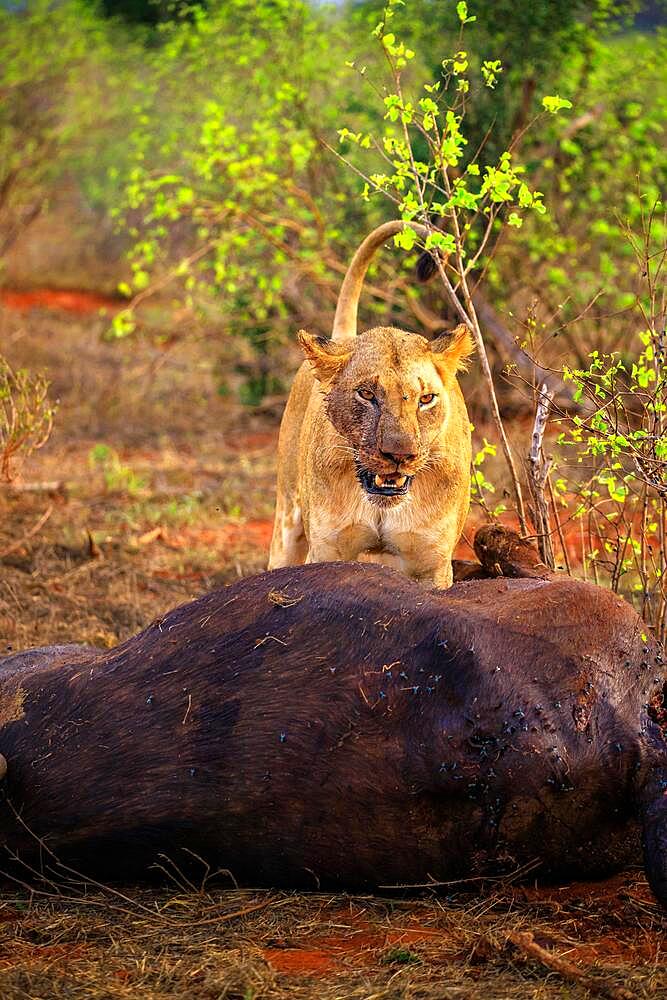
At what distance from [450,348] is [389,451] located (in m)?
0.64

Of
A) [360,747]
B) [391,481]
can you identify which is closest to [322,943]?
[360,747]

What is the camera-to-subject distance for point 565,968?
9.50ft

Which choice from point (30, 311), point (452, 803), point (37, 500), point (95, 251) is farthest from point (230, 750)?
point (95, 251)

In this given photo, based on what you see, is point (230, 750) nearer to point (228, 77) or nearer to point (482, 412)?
point (482, 412)

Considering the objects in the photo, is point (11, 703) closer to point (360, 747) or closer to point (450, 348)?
point (360, 747)

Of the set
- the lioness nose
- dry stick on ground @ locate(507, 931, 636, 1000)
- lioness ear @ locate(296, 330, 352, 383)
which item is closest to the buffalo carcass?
dry stick on ground @ locate(507, 931, 636, 1000)

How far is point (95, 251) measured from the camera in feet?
77.6

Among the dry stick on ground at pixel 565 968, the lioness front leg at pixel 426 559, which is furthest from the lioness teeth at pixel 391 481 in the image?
the dry stick on ground at pixel 565 968

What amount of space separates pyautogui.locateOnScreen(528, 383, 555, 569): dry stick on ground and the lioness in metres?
0.26

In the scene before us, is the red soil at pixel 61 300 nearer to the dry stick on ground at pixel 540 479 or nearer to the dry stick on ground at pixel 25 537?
the dry stick on ground at pixel 25 537

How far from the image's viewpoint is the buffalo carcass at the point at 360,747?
321 cm

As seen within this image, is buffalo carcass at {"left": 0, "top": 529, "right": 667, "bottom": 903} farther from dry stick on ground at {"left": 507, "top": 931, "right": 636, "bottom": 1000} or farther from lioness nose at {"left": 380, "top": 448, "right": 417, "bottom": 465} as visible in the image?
lioness nose at {"left": 380, "top": 448, "right": 417, "bottom": 465}

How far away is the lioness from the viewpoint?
418 cm

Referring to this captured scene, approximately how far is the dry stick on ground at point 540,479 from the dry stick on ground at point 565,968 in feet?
5.97
